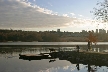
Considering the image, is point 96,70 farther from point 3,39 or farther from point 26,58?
point 3,39

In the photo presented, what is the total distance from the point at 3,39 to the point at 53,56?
12691 centimetres

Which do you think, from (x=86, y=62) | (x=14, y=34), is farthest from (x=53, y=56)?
(x=14, y=34)

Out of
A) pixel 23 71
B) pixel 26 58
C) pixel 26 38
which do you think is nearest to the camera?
pixel 23 71

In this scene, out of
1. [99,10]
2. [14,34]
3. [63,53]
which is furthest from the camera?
[14,34]

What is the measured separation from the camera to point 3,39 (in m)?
182

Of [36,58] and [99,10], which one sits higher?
[99,10]

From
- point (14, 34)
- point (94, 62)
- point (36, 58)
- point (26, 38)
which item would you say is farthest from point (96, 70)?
point (26, 38)

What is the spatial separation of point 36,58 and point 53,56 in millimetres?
8225

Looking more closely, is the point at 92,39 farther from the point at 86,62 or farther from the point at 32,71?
the point at 32,71

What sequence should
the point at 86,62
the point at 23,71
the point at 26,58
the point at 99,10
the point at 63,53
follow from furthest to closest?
the point at 63,53
the point at 26,58
the point at 86,62
the point at 99,10
the point at 23,71

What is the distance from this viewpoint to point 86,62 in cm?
4753

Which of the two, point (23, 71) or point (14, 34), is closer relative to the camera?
point (23, 71)

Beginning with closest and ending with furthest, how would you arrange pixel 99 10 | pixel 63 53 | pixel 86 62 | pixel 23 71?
pixel 23 71
pixel 99 10
pixel 86 62
pixel 63 53

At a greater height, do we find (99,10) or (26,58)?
(99,10)
